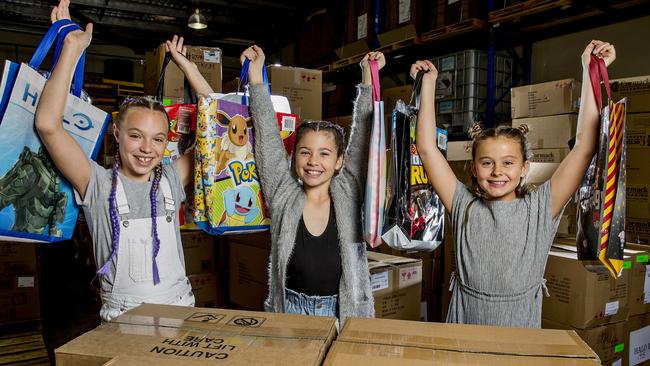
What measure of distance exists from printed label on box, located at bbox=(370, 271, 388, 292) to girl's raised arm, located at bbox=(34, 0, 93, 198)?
4.12 feet

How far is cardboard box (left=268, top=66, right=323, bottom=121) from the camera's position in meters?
2.59

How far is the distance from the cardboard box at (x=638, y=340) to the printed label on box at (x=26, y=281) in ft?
11.7

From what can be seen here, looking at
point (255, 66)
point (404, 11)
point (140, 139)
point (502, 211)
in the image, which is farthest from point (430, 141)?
point (404, 11)

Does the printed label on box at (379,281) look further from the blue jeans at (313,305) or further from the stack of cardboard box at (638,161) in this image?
the stack of cardboard box at (638,161)

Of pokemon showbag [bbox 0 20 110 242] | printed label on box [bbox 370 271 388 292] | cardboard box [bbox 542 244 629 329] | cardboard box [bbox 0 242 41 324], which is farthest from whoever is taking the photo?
cardboard box [bbox 0 242 41 324]

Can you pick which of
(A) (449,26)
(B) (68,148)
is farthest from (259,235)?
(A) (449,26)

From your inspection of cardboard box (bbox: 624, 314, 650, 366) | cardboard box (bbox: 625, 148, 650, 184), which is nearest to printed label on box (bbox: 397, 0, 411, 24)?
cardboard box (bbox: 625, 148, 650, 184)

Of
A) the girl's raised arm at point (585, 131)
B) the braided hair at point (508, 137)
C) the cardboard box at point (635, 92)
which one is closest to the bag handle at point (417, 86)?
the braided hair at point (508, 137)

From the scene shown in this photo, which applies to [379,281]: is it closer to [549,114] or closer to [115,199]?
[115,199]

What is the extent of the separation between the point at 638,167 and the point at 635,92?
48 centimetres

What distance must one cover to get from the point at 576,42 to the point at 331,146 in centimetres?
402

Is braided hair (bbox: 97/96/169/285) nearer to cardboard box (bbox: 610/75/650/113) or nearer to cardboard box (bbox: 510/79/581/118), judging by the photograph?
cardboard box (bbox: 510/79/581/118)

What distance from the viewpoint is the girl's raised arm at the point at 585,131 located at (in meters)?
1.31

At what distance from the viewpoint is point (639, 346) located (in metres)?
2.19
